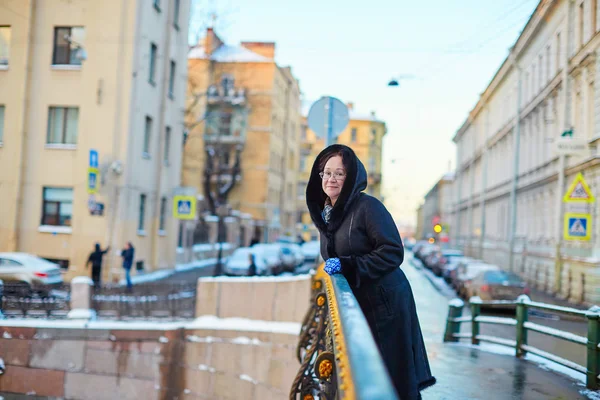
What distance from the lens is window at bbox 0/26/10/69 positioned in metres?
25.0

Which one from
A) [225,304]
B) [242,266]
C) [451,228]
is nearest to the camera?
[225,304]

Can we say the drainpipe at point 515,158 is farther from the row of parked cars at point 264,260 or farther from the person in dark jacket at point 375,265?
the person in dark jacket at point 375,265

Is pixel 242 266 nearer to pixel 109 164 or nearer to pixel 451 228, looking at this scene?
pixel 109 164

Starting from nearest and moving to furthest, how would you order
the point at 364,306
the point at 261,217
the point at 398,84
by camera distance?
the point at 364,306, the point at 398,84, the point at 261,217

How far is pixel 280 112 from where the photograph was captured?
62.6 meters

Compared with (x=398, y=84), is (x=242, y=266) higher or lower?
lower

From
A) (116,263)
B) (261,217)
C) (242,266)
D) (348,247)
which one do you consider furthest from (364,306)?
(261,217)

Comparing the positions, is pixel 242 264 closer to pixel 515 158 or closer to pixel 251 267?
pixel 251 267

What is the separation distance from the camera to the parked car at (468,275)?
23.9 m

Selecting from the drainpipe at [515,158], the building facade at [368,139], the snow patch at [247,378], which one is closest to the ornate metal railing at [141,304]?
the snow patch at [247,378]

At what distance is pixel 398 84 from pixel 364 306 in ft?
53.9

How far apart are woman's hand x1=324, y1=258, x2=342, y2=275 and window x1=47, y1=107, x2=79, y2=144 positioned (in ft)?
78.1

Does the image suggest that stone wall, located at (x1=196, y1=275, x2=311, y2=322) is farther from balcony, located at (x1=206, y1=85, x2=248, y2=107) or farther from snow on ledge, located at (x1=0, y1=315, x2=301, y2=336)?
balcony, located at (x1=206, y1=85, x2=248, y2=107)

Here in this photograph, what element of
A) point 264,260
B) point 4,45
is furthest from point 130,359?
point 264,260
